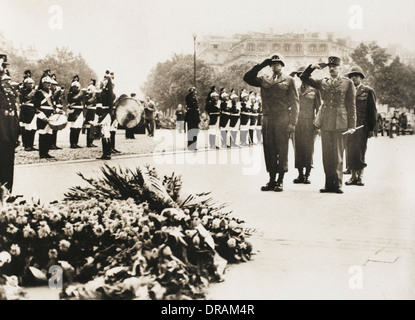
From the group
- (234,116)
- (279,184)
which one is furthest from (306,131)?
(234,116)

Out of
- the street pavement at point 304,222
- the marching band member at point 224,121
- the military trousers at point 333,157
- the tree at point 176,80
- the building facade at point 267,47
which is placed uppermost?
the building facade at point 267,47

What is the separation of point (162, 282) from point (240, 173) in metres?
4.26

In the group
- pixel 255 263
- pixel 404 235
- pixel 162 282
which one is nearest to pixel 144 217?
pixel 162 282

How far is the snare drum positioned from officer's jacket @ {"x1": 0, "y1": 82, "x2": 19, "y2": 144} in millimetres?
5065

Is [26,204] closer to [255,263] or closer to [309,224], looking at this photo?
[255,263]

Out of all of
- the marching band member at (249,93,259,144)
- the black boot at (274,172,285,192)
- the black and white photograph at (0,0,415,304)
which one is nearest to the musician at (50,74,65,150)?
the black and white photograph at (0,0,415,304)

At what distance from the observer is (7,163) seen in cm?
762

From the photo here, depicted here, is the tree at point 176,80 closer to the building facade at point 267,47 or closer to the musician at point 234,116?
the building facade at point 267,47

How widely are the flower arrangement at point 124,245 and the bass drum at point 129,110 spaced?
111 inches

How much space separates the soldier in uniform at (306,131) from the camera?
9.84 metres

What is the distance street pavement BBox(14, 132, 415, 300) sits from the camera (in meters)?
5.50

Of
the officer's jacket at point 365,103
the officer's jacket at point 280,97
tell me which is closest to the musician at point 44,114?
the officer's jacket at point 280,97

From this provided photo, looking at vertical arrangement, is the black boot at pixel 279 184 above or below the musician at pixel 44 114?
below
